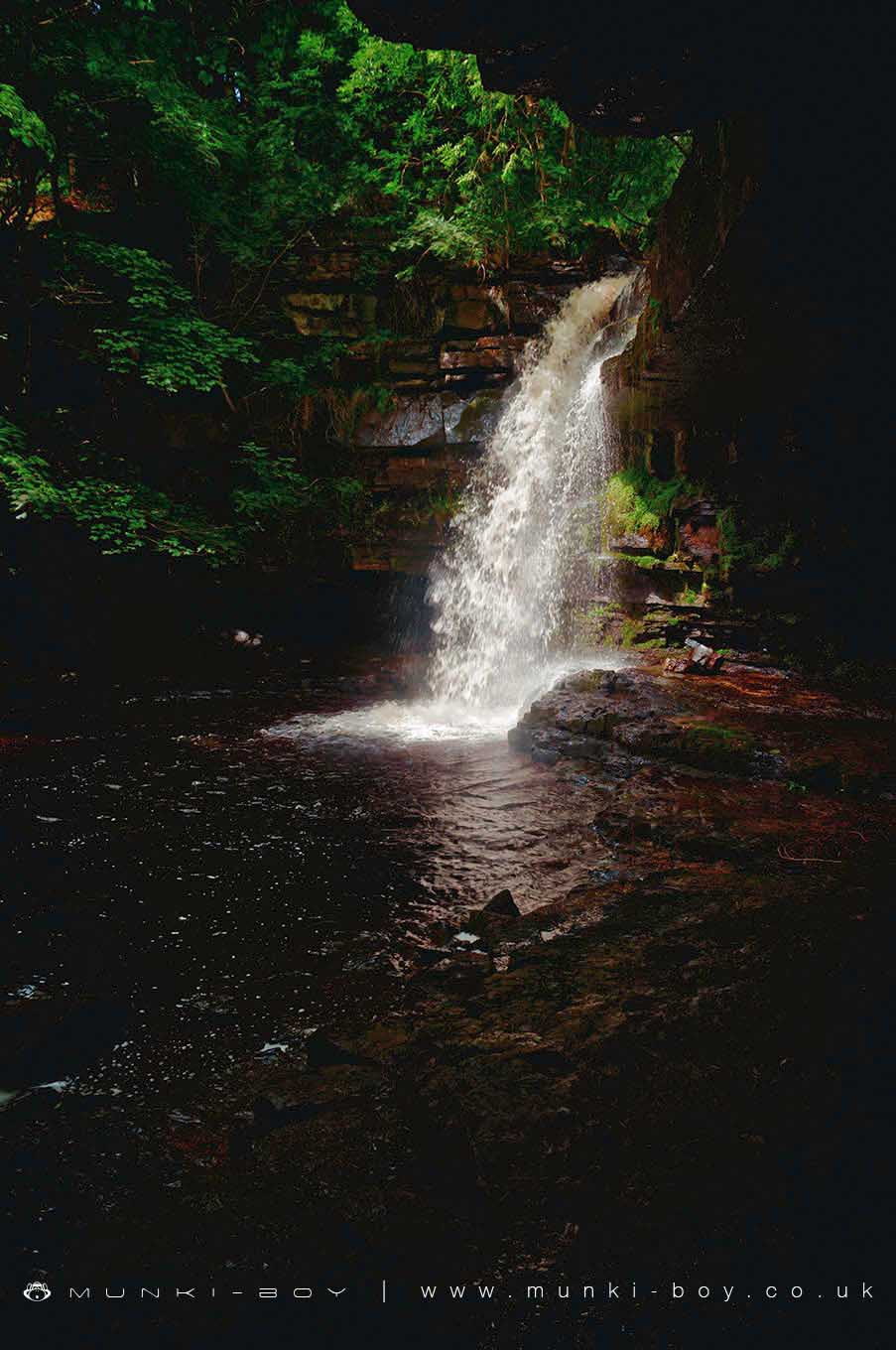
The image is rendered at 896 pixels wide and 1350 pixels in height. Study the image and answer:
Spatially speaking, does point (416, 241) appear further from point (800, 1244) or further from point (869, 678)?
point (800, 1244)

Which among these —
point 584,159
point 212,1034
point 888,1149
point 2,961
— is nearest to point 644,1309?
point 888,1149

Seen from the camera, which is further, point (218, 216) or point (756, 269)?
point (218, 216)

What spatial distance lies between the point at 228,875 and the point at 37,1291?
2.45 meters

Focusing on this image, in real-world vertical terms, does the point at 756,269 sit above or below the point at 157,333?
below

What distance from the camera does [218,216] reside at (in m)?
10.7

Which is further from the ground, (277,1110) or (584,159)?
(584,159)

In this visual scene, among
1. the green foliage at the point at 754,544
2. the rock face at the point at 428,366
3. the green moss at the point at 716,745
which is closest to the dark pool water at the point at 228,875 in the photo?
the green moss at the point at 716,745

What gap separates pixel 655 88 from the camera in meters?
3.62

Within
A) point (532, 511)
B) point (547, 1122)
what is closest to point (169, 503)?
point (532, 511)

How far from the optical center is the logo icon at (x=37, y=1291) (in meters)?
1.41

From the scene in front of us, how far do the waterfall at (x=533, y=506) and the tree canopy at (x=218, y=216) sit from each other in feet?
6.54

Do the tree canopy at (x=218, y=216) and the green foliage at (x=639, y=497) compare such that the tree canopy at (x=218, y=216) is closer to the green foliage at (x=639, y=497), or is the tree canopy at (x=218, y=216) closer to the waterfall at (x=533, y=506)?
the waterfall at (x=533, y=506)

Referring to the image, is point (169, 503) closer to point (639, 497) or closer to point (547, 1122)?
point (639, 497)

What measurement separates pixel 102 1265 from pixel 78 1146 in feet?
1.55
